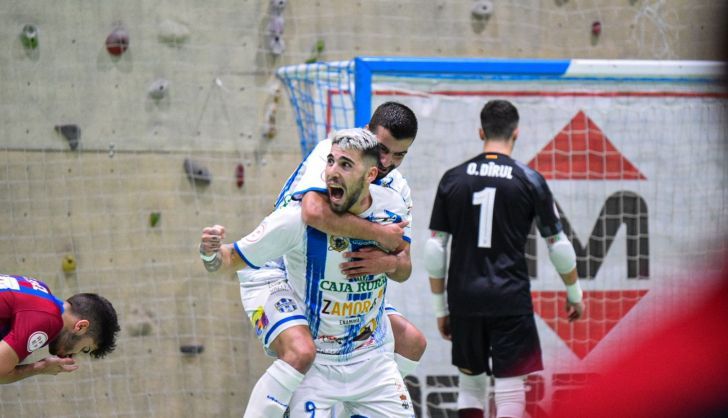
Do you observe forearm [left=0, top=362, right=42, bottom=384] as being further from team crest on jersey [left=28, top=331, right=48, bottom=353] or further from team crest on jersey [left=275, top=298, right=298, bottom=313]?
team crest on jersey [left=275, top=298, right=298, bottom=313]

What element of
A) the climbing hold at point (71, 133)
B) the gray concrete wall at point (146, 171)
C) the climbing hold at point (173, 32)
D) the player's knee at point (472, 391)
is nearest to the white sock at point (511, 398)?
the player's knee at point (472, 391)

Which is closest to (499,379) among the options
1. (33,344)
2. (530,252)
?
(530,252)

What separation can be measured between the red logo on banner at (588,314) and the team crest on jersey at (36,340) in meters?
3.55

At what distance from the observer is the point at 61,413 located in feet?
21.3

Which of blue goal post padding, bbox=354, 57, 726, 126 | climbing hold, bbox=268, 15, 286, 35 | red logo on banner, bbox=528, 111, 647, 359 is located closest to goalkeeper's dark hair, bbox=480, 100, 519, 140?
blue goal post padding, bbox=354, 57, 726, 126

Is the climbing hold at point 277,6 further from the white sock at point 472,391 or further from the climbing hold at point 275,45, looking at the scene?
the white sock at point 472,391

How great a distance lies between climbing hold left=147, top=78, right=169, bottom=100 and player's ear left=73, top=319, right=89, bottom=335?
251cm

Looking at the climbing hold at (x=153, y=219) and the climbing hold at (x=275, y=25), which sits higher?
the climbing hold at (x=275, y=25)

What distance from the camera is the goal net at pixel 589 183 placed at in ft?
21.2

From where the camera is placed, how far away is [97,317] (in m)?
4.55

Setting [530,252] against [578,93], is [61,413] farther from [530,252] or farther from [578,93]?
[578,93]

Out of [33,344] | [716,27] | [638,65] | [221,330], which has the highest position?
[638,65]

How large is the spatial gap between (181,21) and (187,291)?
191 centimetres

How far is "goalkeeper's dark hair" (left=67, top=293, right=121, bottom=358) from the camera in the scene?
177 inches
